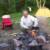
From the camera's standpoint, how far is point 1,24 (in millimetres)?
3562

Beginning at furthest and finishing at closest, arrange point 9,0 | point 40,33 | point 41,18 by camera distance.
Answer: point 9,0 → point 41,18 → point 40,33

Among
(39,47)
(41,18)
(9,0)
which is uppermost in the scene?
(9,0)

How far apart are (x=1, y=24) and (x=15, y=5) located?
1.39 feet

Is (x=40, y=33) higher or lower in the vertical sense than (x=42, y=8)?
lower

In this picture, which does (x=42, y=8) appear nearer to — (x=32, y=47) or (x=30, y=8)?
(x=30, y=8)

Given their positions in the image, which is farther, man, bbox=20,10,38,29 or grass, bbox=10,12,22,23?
grass, bbox=10,12,22,23

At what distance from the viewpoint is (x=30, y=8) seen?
12.3 feet

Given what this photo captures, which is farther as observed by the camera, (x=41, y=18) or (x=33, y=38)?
(x=41, y=18)

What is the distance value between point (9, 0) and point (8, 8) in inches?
5.2

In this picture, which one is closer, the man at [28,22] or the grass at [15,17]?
the man at [28,22]

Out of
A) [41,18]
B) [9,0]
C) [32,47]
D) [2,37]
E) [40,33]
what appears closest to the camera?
[32,47]

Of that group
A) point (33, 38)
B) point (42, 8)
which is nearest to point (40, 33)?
point (33, 38)

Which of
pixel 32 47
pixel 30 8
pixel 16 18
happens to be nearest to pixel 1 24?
pixel 16 18

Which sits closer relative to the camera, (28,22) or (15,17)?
(28,22)
